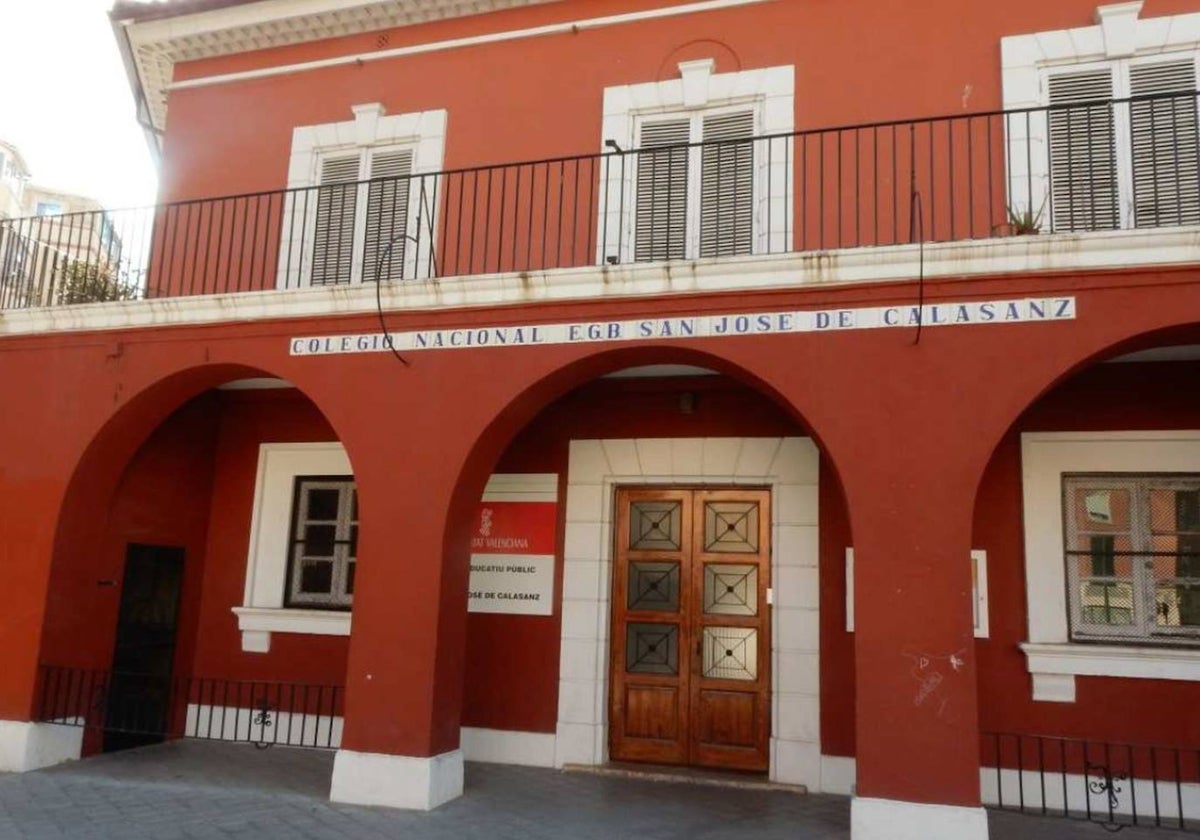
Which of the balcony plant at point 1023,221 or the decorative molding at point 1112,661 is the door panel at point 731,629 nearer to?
the decorative molding at point 1112,661

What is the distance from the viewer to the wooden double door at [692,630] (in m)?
8.20

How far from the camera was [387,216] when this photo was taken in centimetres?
932

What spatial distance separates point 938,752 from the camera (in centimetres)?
595

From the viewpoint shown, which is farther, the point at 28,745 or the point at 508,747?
the point at 508,747

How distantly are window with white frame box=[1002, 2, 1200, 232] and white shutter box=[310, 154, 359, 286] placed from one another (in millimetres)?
5910

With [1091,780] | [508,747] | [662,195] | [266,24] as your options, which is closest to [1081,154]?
[662,195]

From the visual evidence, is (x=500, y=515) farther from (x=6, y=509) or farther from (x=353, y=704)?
(x=6, y=509)

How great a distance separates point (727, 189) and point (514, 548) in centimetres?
371

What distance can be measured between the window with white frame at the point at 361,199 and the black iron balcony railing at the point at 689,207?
23 mm

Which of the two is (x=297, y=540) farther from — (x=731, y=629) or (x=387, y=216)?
(x=731, y=629)

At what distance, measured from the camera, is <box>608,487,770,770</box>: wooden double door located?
323 inches

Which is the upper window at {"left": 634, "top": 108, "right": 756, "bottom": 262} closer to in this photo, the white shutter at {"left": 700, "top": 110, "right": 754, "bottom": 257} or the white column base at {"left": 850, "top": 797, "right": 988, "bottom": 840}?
the white shutter at {"left": 700, "top": 110, "right": 754, "bottom": 257}

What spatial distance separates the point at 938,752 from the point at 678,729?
111 inches

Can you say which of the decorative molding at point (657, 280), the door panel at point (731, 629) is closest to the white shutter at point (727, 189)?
the decorative molding at point (657, 280)
